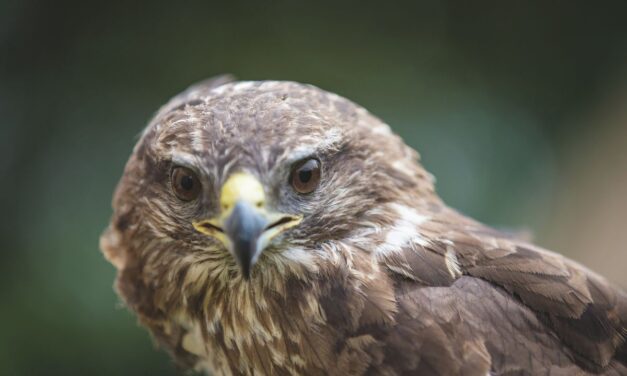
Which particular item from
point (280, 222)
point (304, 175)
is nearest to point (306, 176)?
point (304, 175)

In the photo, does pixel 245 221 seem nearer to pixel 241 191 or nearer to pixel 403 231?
pixel 241 191

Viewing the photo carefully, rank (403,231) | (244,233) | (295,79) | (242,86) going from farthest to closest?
1. (295,79)
2. (242,86)
3. (403,231)
4. (244,233)

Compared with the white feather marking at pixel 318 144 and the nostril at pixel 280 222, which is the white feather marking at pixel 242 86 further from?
the nostril at pixel 280 222

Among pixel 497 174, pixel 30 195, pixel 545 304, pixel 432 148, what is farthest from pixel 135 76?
pixel 545 304

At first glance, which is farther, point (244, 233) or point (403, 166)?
point (403, 166)

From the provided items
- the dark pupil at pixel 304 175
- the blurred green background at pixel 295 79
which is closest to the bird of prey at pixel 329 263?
the dark pupil at pixel 304 175
